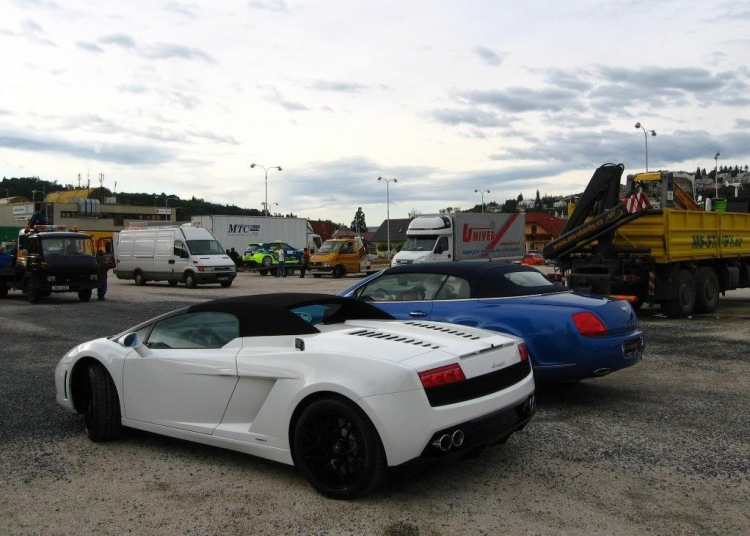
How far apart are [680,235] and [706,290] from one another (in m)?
1.67

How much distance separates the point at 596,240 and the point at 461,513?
435 inches

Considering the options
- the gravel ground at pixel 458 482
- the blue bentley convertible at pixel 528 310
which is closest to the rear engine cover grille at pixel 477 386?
the gravel ground at pixel 458 482

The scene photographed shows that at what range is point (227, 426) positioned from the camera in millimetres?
4566

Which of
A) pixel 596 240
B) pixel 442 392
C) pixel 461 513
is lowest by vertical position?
pixel 461 513

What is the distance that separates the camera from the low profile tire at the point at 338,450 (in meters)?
3.90

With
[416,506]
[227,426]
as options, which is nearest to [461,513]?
[416,506]

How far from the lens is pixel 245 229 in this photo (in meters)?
45.8

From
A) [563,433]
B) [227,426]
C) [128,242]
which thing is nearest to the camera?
[227,426]

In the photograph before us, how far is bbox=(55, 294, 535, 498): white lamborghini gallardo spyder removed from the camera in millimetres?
3893

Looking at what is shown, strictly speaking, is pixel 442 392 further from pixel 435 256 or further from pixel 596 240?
pixel 435 256

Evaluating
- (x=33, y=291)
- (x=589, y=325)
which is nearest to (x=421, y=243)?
(x=33, y=291)

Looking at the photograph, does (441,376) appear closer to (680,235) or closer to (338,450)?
(338,450)

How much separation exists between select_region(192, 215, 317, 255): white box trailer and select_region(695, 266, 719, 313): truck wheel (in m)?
34.2

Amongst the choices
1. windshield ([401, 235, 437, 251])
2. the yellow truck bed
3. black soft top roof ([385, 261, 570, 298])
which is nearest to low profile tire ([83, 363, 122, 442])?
black soft top roof ([385, 261, 570, 298])
